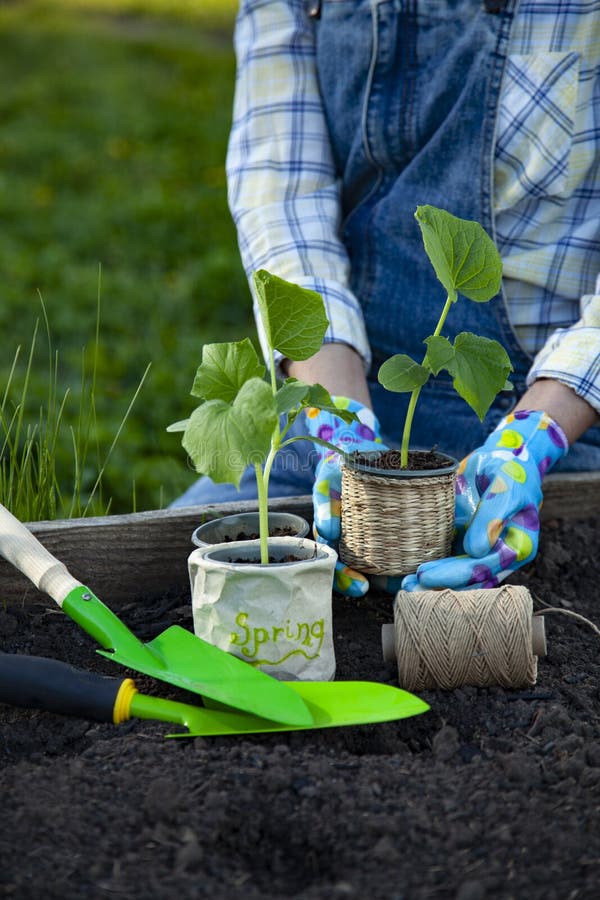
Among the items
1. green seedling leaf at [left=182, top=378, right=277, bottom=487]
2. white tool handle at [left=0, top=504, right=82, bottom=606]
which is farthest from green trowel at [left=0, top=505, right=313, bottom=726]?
green seedling leaf at [left=182, top=378, right=277, bottom=487]

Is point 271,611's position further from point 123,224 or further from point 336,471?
point 123,224

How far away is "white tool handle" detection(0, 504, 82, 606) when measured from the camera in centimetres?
130

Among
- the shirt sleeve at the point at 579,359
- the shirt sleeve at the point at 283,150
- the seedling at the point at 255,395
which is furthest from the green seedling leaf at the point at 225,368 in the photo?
the shirt sleeve at the point at 283,150

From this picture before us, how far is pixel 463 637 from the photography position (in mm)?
1273

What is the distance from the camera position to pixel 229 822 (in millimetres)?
1008

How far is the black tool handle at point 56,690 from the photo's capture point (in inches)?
47.1

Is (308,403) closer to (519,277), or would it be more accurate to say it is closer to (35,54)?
(519,277)

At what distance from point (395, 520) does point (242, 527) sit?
0.25 meters

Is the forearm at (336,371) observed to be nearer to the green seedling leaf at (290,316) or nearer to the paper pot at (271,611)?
the green seedling leaf at (290,316)

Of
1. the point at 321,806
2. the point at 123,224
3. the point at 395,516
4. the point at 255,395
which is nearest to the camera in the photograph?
the point at 321,806

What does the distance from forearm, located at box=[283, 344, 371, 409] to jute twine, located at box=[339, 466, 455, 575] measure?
0.40 metres

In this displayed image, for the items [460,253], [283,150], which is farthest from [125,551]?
[283,150]

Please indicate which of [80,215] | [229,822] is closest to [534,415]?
[229,822]

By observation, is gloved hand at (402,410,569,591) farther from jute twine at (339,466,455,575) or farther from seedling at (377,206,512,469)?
seedling at (377,206,512,469)
